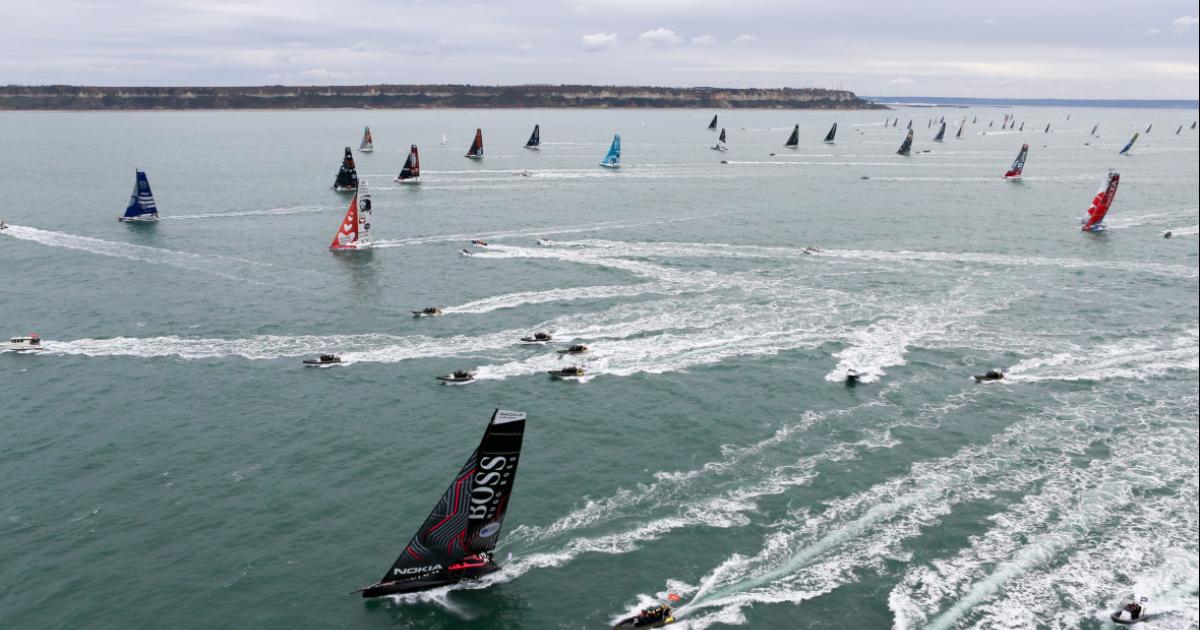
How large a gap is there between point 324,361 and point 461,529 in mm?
28560

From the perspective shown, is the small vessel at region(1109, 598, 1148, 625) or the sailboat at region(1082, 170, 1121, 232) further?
the sailboat at region(1082, 170, 1121, 232)

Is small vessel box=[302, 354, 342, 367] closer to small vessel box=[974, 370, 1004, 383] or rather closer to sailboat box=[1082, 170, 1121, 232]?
small vessel box=[974, 370, 1004, 383]

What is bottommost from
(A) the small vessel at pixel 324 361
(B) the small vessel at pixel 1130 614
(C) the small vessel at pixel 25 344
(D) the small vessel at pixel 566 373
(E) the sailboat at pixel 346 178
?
(B) the small vessel at pixel 1130 614

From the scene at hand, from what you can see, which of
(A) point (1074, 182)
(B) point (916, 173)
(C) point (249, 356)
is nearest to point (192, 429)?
(C) point (249, 356)

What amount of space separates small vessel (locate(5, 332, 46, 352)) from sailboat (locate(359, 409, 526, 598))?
43463 mm

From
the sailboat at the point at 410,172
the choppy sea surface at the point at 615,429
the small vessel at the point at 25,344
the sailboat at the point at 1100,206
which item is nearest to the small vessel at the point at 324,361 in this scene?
the choppy sea surface at the point at 615,429

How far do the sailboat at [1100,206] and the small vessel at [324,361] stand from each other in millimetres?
106765

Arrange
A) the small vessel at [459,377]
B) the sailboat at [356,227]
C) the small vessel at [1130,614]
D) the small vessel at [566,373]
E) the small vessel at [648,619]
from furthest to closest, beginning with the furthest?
1. the sailboat at [356,227]
2. the small vessel at [566,373]
3. the small vessel at [459,377]
4. the small vessel at [1130,614]
5. the small vessel at [648,619]

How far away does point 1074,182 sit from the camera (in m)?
172

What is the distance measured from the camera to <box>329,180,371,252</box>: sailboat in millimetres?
93188

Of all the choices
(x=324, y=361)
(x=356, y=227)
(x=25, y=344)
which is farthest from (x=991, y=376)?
(x=25, y=344)

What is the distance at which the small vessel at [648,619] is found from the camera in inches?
1188

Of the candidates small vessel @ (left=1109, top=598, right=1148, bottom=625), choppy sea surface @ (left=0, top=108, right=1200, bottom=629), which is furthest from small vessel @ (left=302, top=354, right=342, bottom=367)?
small vessel @ (left=1109, top=598, right=1148, bottom=625)

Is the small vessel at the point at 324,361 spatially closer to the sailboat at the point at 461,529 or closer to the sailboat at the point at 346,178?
the sailboat at the point at 461,529
